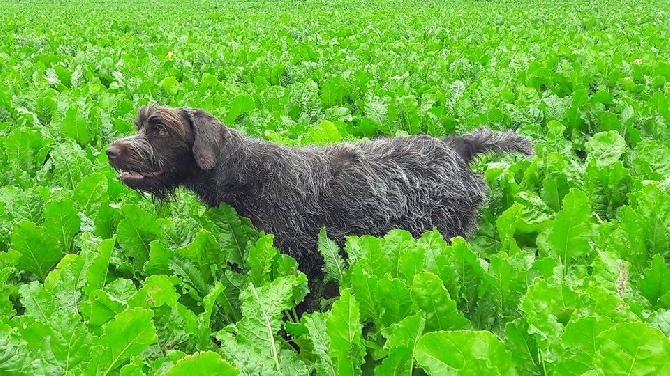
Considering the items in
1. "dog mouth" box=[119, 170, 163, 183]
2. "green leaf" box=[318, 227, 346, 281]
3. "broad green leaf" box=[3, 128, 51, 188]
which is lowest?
"broad green leaf" box=[3, 128, 51, 188]

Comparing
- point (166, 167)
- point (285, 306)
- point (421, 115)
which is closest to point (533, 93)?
point (421, 115)

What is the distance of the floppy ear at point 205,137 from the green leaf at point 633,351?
92.2 inches

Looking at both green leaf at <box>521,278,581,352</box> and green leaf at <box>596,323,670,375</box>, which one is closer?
green leaf at <box>596,323,670,375</box>

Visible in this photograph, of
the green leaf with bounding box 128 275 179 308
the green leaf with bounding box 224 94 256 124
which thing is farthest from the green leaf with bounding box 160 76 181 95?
the green leaf with bounding box 128 275 179 308

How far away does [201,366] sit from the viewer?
1832 millimetres

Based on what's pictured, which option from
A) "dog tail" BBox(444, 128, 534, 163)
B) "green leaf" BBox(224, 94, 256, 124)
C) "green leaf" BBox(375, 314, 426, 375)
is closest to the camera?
"green leaf" BBox(375, 314, 426, 375)

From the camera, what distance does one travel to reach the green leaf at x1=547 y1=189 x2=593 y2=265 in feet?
9.91

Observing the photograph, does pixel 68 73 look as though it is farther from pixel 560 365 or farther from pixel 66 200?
pixel 560 365

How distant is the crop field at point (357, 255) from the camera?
7.06ft

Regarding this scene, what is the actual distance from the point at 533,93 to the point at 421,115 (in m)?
1.29

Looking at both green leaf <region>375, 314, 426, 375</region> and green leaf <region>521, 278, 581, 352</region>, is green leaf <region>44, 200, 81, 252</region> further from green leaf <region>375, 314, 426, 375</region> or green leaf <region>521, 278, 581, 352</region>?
green leaf <region>521, 278, 581, 352</region>

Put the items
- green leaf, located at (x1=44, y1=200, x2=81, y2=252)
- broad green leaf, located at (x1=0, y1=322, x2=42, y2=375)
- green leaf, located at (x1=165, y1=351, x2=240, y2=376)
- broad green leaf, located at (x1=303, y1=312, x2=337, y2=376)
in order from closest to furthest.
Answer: green leaf, located at (x1=165, y1=351, x2=240, y2=376)
broad green leaf, located at (x1=0, y1=322, x2=42, y2=375)
broad green leaf, located at (x1=303, y1=312, x2=337, y2=376)
green leaf, located at (x1=44, y1=200, x2=81, y2=252)

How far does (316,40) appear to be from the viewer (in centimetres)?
1448

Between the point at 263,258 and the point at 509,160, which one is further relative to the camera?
the point at 509,160
